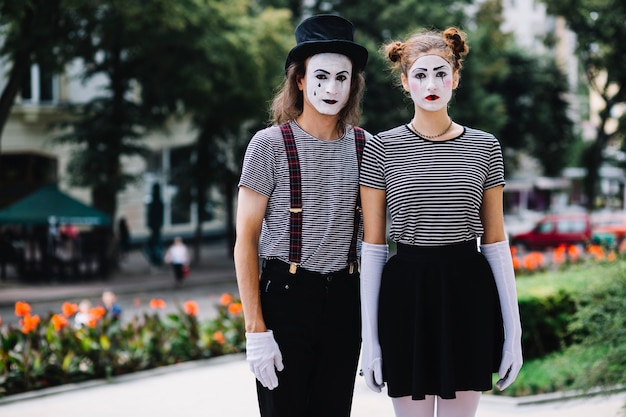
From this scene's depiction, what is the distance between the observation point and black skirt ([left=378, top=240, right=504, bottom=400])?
3.45 m

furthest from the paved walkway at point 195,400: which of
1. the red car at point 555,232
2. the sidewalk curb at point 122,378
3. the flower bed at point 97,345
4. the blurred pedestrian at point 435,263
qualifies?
the red car at point 555,232

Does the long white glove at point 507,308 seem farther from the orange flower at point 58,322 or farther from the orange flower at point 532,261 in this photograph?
the orange flower at point 532,261

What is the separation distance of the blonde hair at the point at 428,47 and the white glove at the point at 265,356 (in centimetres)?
130

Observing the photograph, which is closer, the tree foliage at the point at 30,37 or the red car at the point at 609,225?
the tree foliage at the point at 30,37

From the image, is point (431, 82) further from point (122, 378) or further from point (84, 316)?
point (84, 316)

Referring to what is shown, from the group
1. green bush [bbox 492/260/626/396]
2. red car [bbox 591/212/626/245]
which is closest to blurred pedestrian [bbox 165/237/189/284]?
green bush [bbox 492/260/626/396]

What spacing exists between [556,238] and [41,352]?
23622 millimetres

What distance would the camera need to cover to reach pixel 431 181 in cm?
342

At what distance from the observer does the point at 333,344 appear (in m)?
3.62

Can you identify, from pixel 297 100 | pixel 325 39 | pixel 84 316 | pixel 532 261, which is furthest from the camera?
pixel 532 261

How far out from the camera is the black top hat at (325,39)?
370 centimetres

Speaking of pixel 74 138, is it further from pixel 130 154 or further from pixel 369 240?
pixel 369 240

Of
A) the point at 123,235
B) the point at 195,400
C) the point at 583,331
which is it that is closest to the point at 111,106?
the point at 123,235

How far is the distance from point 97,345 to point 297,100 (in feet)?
20.0
